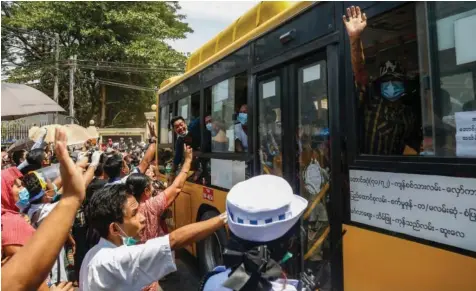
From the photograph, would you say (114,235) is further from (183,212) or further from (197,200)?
(183,212)

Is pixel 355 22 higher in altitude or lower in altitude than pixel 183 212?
higher

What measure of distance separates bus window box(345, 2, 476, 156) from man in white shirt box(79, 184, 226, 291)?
3.95 ft

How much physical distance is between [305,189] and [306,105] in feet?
2.13

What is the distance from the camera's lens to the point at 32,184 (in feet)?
13.1

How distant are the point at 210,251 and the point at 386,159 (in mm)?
3230

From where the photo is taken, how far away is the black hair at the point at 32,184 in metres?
3.98

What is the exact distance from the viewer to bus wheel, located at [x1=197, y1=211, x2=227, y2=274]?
4.88m

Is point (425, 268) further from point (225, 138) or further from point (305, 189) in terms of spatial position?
point (225, 138)

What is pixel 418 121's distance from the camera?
7.88 feet

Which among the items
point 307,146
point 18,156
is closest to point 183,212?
point 18,156

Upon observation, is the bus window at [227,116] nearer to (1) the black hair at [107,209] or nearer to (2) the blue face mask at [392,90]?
(2) the blue face mask at [392,90]

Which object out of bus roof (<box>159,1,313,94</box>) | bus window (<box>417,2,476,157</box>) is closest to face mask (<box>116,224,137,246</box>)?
bus window (<box>417,2,476,157</box>)

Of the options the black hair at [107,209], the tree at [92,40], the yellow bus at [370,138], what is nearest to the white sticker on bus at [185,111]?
the yellow bus at [370,138]

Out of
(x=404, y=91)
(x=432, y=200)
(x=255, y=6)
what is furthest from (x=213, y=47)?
(x=432, y=200)
